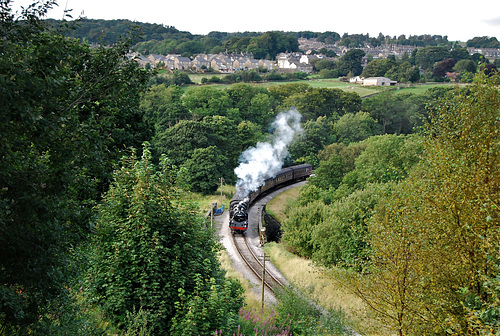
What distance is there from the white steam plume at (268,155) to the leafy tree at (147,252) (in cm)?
2448

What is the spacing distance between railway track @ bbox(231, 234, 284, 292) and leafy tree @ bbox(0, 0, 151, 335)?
46.3ft

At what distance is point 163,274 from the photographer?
9789 millimetres

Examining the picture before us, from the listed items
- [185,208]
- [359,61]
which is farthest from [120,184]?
[359,61]

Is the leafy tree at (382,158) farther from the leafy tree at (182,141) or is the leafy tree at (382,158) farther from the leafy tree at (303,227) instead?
the leafy tree at (182,141)

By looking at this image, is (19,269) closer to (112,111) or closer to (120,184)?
(112,111)

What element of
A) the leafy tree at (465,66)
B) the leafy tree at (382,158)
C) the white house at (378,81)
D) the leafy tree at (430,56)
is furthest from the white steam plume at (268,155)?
the leafy tree at (430,56)

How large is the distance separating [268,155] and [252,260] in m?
27.1

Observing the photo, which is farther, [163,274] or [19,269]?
[163,274]

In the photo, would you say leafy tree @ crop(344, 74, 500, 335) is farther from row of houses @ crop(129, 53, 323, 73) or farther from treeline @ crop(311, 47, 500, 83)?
treeline @ crop(311, 47, 500, 83)

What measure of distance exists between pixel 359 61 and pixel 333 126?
66.5 metres

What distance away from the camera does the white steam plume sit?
129ft

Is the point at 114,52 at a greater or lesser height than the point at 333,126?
greater

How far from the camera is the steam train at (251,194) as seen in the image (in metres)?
28.1

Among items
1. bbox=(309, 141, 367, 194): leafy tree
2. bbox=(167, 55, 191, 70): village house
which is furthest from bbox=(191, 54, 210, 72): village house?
bbox=(309, 141, 367, 194): leafy tree
